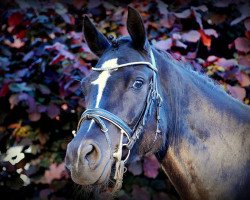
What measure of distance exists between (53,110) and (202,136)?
1575 millimetres

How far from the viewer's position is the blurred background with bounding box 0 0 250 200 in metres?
3.01

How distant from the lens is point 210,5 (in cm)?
339

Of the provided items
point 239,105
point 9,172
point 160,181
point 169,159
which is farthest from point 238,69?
point 9,172

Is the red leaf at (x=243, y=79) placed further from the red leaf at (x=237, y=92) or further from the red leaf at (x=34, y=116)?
the red leaf at (x=34, y=116)

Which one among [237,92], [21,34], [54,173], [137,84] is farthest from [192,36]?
[54,173]

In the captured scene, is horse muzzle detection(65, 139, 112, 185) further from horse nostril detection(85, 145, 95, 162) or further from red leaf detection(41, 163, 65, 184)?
red leaf detection(41, 163, 65, 184)

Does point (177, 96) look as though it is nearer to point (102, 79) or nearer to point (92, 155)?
point (102, 79)

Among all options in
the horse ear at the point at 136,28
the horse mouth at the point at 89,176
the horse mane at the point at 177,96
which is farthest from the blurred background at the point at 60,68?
the horse mouth at the point at 89,176

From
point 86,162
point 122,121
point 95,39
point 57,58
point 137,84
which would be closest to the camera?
point 86,162

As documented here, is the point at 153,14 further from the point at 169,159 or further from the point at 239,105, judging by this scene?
the point at 169,159

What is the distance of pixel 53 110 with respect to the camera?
3.19 m

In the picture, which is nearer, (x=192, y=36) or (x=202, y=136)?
(x=202, y=136)

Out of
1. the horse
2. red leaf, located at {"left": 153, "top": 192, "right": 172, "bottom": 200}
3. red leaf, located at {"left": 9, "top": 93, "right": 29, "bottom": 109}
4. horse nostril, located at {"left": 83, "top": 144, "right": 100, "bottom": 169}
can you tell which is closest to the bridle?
the horse

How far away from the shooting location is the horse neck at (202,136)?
2.15 m
